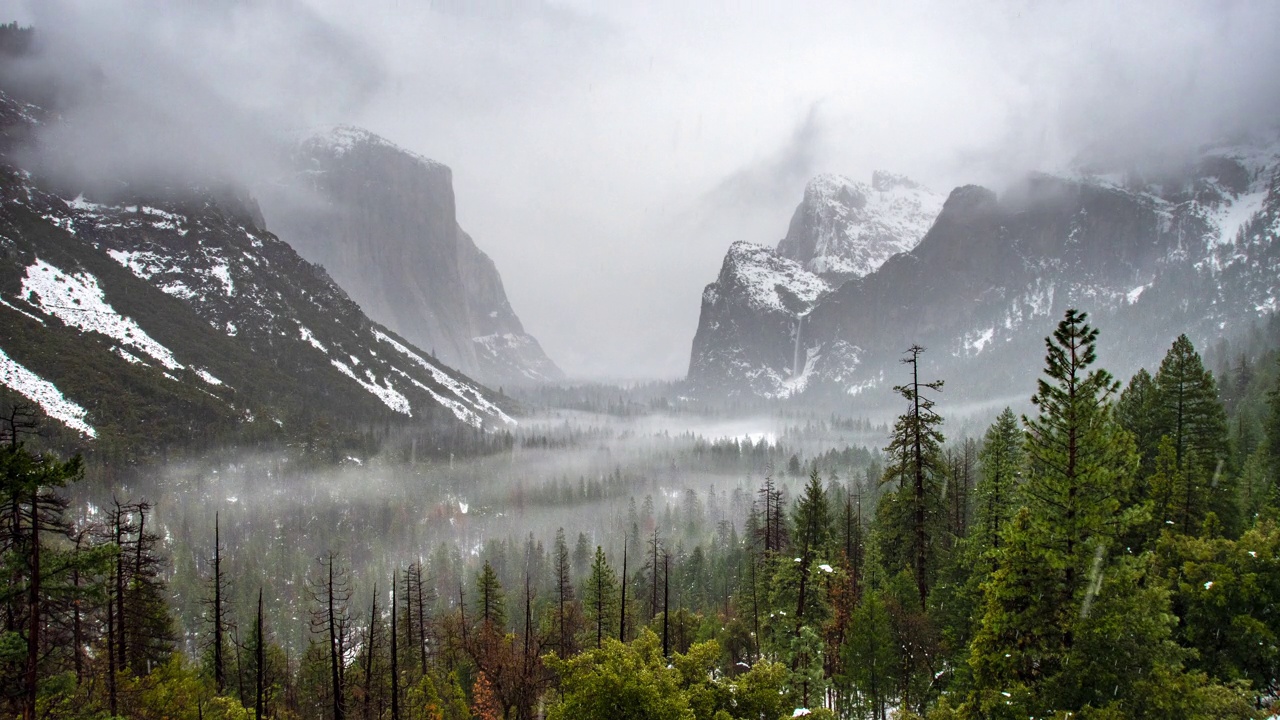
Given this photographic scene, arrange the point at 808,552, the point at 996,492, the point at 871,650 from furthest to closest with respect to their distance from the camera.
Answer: the point at 808,552 → the point at 871,650 → the point at 996,492

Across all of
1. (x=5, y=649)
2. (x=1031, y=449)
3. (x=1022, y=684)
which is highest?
(x=1031, y=449)

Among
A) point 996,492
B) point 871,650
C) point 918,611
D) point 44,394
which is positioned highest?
point 996,492

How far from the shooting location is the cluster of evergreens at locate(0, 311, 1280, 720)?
18.2 m

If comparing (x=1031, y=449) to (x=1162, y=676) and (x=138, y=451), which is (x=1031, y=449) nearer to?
(x=1162, y=676)

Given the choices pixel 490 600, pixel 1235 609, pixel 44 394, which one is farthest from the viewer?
pixel 44 394

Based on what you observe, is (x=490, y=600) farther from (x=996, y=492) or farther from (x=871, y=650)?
(x=996, y=492)

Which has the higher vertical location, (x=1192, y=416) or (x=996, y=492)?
(x=1192, y=416)

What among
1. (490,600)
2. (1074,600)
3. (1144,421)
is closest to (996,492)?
(1074,600)

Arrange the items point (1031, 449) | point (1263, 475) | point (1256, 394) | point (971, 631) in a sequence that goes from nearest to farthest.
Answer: point (1031, 449) → point (971, 631) → point (1263, 475) → point (1256, 394)

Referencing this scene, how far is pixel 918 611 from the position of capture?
1390 inches

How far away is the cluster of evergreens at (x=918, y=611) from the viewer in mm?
18172

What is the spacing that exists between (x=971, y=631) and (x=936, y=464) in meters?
7.92

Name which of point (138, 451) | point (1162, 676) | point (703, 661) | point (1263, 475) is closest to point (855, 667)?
point (703, 661)

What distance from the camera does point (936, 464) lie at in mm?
30219
